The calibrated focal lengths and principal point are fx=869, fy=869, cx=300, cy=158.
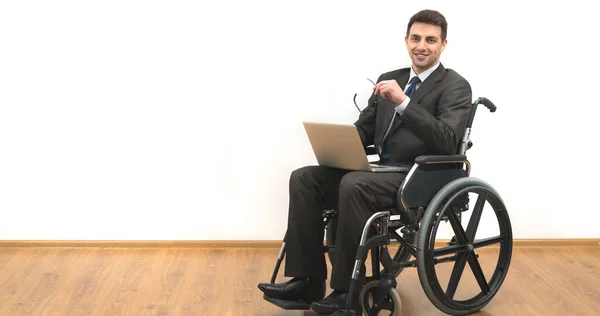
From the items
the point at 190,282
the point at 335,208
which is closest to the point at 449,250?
the point at 335,208

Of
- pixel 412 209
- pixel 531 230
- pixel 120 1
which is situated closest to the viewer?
pixel 412 209

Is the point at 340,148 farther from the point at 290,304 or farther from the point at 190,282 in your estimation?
the point at 190,282

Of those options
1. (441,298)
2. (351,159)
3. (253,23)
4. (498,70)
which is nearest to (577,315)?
(441,298)

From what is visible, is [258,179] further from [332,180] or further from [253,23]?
[332,180]

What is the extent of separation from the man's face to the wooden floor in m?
0.94

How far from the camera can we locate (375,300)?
2938 mm

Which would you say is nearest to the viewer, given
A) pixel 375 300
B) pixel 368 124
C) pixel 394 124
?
pixel 375 300

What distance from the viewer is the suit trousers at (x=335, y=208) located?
2928 mm

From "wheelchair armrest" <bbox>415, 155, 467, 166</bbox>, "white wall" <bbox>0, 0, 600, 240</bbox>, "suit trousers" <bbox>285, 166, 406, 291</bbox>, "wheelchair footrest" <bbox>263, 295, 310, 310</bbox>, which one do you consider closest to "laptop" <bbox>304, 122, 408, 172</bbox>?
"suit trousers" <bbox>285, 166, 406, 291</bbox>

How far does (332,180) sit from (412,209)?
323 mm

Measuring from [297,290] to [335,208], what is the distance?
34 centimetres

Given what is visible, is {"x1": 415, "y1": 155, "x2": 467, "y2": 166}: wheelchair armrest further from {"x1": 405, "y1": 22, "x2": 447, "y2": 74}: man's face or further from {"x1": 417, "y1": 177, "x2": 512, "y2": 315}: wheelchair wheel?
{"x1": 405, "y1": 22, "x2": 447, "y2": 74}: man's face

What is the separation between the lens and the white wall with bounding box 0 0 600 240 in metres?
4.02

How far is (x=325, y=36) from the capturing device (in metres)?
4.04
